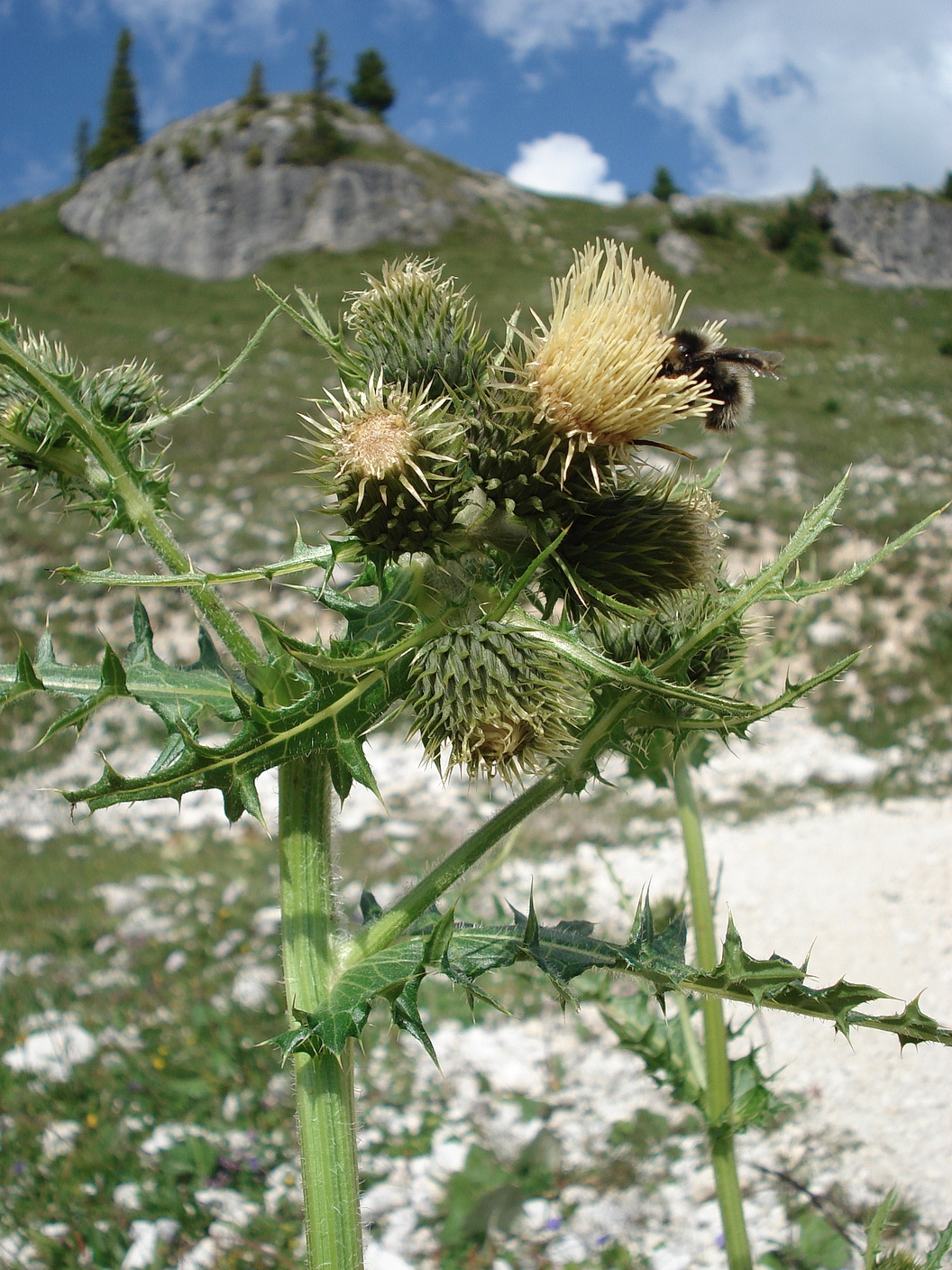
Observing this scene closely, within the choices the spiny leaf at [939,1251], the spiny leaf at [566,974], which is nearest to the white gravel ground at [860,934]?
the spiny leaf at [939,1251]

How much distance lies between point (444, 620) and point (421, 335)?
1.76 feet

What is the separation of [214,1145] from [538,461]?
4.03 m

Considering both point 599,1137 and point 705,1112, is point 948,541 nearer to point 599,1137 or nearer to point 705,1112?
point 599,1137

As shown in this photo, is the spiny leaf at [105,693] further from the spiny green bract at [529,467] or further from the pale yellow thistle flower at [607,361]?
the pale yellow thistle flower at [607,361]

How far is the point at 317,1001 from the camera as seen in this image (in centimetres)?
152

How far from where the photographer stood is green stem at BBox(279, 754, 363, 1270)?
4.82ft

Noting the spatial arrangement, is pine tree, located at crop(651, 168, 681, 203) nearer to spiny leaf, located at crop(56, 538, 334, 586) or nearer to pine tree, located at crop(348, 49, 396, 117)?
pine tree, located at crop(348, 49, 396, 117)

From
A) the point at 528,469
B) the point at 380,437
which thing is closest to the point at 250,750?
the point at 380,437

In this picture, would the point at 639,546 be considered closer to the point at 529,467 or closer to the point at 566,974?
the point at 529,467

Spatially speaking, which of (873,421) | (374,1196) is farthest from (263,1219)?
(873,421)

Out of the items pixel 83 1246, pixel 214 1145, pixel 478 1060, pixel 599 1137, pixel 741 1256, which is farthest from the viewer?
pixel 478 1060

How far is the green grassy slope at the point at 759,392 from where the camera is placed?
13148 millimetres

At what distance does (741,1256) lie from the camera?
6.95 feet

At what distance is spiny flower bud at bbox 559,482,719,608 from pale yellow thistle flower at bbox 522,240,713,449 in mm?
115
